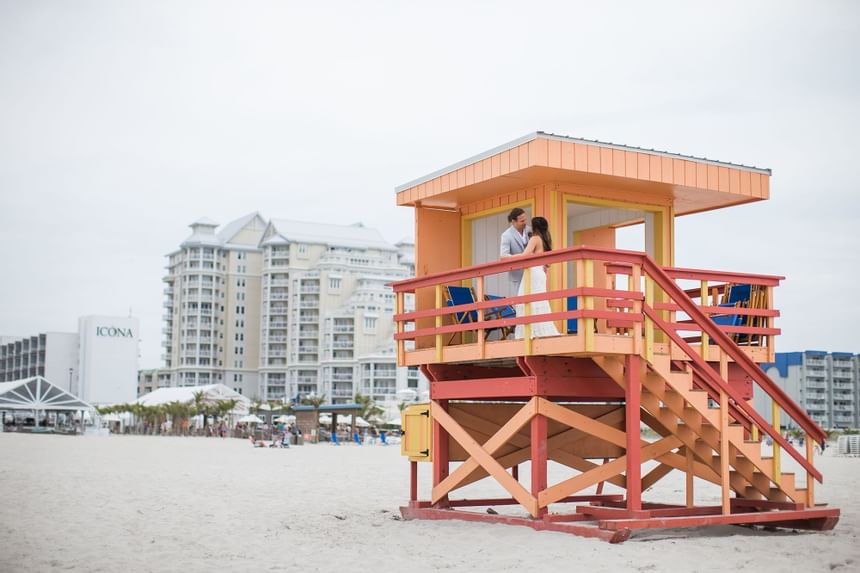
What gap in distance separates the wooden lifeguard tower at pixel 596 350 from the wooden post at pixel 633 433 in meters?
0.02

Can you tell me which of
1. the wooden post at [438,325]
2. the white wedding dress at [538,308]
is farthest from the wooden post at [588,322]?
the wooden post at [438,325]

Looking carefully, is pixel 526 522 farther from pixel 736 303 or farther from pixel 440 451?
pixel 736 303

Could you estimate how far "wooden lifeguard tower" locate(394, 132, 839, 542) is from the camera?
36.1 feet

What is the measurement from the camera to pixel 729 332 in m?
12.8

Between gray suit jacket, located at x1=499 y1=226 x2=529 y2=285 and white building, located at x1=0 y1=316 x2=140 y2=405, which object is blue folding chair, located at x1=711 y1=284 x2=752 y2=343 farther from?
white building, located at x1=0 y1=316 x2=140 y2=405

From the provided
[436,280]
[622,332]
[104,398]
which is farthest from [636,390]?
[104,398]

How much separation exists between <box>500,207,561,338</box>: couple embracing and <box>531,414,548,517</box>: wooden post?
1025 millimetres

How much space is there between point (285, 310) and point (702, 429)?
137395 millimetres

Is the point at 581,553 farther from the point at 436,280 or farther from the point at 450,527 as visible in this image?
the point at 436,280

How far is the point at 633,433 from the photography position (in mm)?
10766

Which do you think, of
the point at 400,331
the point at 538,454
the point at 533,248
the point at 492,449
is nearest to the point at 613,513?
the point at 538,454

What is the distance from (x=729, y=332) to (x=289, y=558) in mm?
6206

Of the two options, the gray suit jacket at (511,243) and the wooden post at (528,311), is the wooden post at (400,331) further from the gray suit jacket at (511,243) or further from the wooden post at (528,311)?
the wooden post at (528,311)

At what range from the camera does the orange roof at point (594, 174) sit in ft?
40.5
